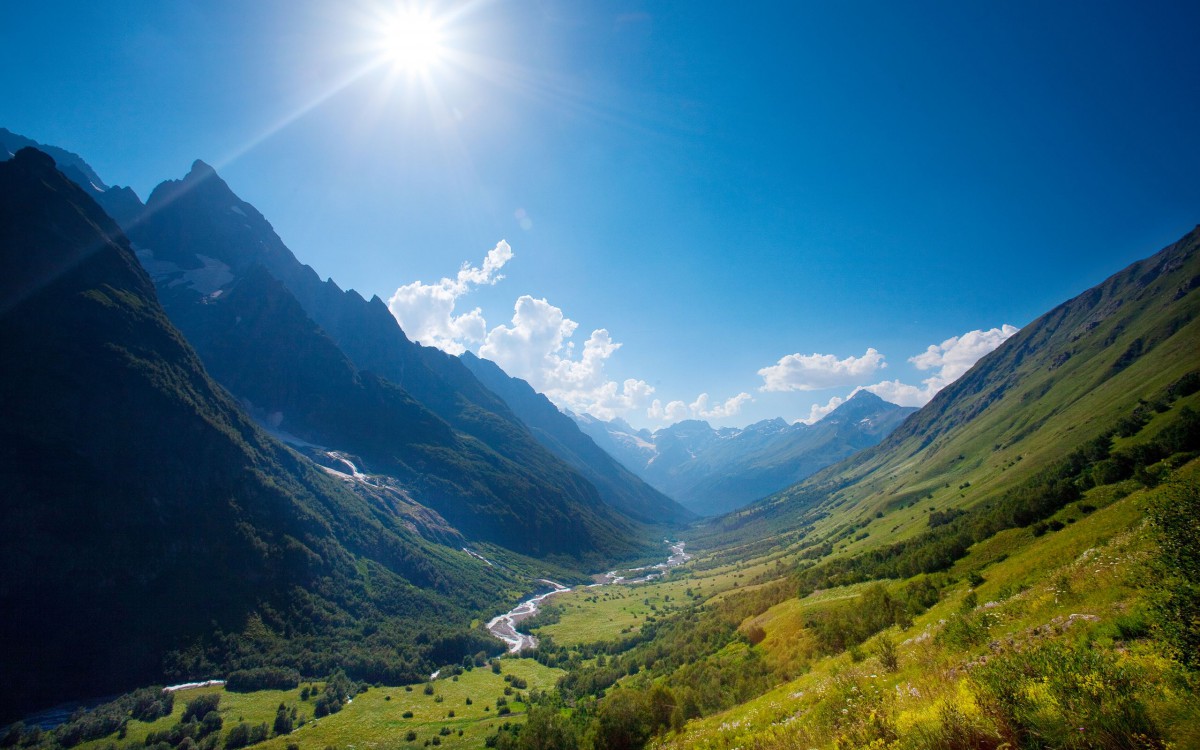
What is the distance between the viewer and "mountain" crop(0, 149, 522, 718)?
114000mm

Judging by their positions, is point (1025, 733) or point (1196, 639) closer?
point (1025, 733)

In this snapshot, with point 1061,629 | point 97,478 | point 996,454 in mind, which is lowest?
point 996,454

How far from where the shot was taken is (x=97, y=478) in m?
134

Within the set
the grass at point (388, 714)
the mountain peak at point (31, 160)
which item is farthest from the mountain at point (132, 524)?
the grass at point (388, 714)

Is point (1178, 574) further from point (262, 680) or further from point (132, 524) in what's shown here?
point (132, 524)

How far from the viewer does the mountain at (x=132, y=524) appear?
374 feet

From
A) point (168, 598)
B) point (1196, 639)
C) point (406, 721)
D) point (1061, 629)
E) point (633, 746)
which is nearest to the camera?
point (1196, 639)

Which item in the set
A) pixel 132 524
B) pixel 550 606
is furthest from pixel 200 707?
pixel 550 606

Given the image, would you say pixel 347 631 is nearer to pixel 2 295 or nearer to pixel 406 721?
pixel 406 721

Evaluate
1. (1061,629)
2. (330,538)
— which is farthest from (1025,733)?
(330,538)

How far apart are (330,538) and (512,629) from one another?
300 feet

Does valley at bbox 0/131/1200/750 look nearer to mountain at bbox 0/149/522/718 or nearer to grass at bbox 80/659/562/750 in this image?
mountain at bbox 0/149/522/718

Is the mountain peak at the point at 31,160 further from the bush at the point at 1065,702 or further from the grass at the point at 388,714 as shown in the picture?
the bush at the point at 1065,702

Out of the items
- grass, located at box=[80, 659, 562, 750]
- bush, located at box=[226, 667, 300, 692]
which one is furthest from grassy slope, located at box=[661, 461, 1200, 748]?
bush, located at box=[226, 667, 300, 692]
